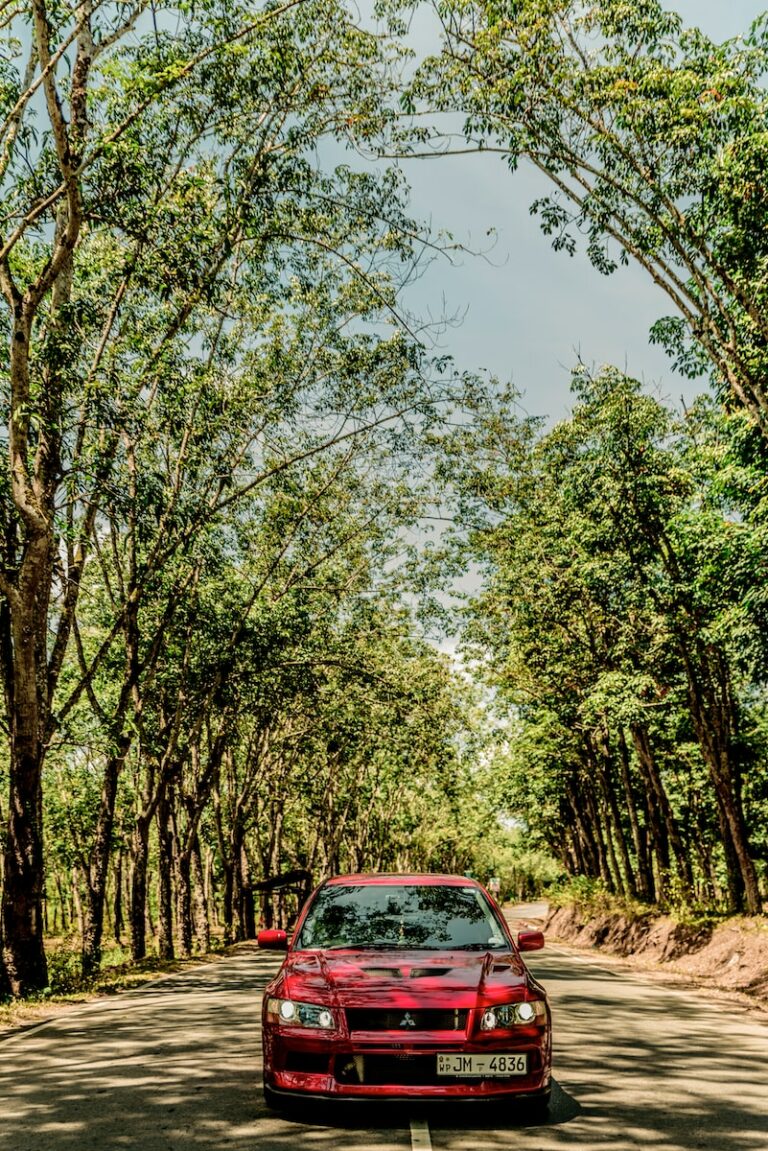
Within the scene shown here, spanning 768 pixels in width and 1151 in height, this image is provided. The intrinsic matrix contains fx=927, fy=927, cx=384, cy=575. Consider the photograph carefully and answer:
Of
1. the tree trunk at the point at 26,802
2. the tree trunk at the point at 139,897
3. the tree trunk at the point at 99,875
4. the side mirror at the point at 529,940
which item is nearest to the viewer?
the side mirror at the point at 529,940

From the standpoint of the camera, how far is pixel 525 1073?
Result: 5.02 meters

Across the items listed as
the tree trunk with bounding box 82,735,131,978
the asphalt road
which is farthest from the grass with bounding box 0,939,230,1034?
the asphalt road

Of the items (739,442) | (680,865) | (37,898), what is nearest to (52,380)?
(37,898)

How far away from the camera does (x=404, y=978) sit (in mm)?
5289

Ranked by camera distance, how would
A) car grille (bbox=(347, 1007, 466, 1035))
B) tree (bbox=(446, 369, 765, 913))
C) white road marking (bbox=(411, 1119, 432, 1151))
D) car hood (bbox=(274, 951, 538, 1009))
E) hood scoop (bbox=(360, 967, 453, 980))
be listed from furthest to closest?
tree (bbox=(446, 369, 765, 913)) → hood scoop (bbox=(360, 967, 453, 980)) → car hood (bbox=(274, 951, 538, 1009)) → car grille (bbox=(347, 1007, 466, 1035)) → white road marking (bbox=(411, 1119, 432, 1151))

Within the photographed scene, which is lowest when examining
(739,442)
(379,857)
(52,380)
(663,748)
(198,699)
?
(379,857)

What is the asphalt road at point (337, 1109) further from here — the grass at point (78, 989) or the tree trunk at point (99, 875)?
the tree trunk at point (99, 875)

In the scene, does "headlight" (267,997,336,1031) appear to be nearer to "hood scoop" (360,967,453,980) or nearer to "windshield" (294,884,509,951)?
"hood scoop" (360,967,453,980)

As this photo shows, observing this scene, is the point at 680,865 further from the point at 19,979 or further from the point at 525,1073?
→ the point at 525,1073

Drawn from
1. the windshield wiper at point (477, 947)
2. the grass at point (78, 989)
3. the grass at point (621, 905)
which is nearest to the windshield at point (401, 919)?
the windshield wiper at point (477, 947)

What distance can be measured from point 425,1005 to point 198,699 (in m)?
17.8

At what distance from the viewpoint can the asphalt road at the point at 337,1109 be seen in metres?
4.93

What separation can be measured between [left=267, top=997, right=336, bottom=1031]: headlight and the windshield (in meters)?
0.74

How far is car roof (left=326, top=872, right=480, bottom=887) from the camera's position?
22.2ft
